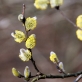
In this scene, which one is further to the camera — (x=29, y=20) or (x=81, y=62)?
(x=81, y=62)

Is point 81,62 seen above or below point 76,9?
below

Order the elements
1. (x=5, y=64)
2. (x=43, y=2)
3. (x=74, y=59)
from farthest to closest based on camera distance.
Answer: (x=5, y=64) → (x=74, y=59) → (x=43, y=2)

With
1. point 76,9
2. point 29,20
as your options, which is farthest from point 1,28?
point 29,20

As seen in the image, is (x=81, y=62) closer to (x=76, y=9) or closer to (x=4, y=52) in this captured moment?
(x=76, y=9)

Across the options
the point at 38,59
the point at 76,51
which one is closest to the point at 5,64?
the point at 38,59

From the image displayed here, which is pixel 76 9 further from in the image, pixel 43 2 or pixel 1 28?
pixel 43 2

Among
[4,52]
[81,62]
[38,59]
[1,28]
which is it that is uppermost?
[1,28]

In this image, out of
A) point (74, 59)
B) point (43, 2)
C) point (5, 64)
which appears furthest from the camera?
point (5, 64)
